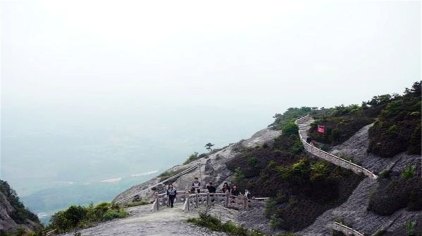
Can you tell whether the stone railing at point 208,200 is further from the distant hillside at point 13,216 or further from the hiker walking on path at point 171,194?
the distant hillside at point 13,216

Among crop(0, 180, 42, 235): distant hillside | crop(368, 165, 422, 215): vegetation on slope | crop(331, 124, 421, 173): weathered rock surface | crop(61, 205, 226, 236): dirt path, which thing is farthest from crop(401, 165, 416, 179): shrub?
crop(0, 180, 42, 235): distant hillside

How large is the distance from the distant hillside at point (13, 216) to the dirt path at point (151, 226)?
1315 cm

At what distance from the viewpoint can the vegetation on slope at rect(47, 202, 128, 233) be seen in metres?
27.9

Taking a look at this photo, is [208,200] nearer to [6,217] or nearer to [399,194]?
[399,194]

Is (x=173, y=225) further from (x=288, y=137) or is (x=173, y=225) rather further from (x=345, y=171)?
(x=288, y=137)

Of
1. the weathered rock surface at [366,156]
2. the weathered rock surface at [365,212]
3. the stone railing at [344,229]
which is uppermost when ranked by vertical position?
the weathered rock surface at [366,156]

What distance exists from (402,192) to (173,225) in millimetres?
11551

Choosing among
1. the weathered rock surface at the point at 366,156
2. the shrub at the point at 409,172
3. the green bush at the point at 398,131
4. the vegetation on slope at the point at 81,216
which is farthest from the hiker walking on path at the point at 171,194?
the shrub at the point at 409,172

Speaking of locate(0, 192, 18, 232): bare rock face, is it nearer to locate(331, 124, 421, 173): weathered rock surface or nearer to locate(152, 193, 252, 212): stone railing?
locate(152, 193, 252, 212): stone railing

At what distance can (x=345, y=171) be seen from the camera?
32.9m

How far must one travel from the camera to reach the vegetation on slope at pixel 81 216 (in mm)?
27875

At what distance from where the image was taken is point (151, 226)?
84.9 ft

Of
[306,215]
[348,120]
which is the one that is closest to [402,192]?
[306,215]

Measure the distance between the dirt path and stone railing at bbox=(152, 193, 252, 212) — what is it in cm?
173
